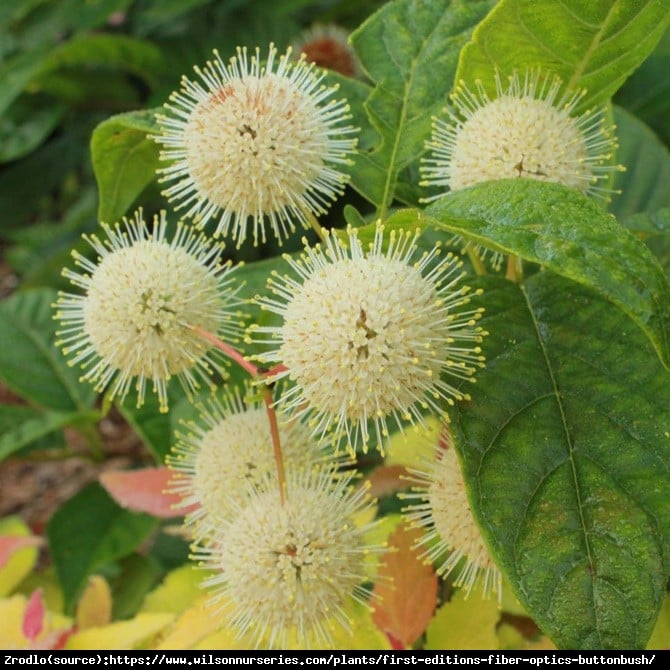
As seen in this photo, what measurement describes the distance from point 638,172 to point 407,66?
2.08 ft

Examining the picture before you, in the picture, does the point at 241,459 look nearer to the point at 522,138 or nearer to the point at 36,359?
the point at 522,138

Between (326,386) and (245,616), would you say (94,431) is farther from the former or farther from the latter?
(326,386)

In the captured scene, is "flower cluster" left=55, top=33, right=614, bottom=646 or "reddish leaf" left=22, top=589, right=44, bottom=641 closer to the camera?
"flower cluster" left=55, top=33, right=614, bottom=646

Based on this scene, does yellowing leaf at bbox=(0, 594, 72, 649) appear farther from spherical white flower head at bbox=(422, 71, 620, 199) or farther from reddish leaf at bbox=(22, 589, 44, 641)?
spherical white flower head at bbox=(422, 71, 620, 199)

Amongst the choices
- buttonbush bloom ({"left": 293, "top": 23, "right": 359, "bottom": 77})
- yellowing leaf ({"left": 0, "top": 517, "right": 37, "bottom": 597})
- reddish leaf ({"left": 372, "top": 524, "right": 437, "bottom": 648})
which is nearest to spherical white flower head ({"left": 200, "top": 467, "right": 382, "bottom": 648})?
reddish leaf ({"left": 372, "top": 524, "right": 437, "bottom": 648})

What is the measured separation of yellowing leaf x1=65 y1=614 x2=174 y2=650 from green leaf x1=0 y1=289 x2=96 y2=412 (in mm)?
678

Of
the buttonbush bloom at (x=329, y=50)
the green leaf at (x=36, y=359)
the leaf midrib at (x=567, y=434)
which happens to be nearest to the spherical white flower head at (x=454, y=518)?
the leaf midrib at (x=567, y=434)

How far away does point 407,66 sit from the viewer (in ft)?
3.88

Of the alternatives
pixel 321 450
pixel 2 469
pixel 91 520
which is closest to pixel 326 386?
pixel 321 450

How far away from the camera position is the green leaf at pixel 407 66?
1132 mm

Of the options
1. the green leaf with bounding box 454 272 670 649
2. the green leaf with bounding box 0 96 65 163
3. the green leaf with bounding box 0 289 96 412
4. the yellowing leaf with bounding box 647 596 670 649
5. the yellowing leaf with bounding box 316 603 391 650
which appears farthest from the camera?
the green leaf with bounding box 0 96 65 163

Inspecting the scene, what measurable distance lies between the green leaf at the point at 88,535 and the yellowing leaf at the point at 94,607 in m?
0.19

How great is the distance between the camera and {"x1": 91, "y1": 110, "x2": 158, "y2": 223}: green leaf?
1.18 metres

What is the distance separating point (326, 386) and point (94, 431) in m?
1.27
